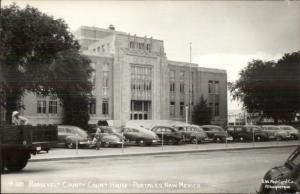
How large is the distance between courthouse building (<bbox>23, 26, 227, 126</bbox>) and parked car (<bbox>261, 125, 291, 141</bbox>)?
18037 mm

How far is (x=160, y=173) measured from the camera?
1130cm

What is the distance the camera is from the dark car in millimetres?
6113

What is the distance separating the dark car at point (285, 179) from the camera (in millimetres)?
6113

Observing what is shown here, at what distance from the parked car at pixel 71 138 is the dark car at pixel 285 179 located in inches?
743

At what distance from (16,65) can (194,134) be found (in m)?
13.4

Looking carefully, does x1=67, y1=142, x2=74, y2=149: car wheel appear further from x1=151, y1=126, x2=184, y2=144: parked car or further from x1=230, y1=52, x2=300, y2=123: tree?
x1=230, y1=52, x2=300, y2=123: tree

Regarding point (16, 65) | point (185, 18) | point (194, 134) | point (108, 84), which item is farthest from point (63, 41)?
point (185, 18)

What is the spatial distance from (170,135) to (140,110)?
19.3 m

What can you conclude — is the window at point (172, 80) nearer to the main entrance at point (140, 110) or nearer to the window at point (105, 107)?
the main entrance at point (140, 110)

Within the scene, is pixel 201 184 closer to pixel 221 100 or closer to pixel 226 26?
pixel 226 26

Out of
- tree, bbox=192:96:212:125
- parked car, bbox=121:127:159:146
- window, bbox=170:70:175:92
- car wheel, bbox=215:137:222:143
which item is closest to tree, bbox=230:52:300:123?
parked car, bbox=121:127:159:146

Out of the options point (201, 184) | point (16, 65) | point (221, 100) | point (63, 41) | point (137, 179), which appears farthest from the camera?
point (221, 100)

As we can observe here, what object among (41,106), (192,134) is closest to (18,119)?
(192,134)

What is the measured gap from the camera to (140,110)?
4844 cm
